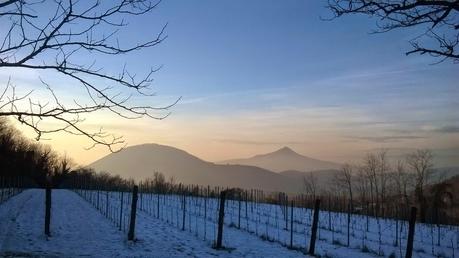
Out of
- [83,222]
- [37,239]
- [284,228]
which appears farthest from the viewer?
[284,228]

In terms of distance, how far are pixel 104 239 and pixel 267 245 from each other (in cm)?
529

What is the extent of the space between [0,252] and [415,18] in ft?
34.0

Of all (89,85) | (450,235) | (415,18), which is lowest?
(450,235)

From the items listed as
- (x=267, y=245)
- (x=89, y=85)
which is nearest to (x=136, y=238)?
(x=267, y=245)

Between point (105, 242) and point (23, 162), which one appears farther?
point (23, 162)

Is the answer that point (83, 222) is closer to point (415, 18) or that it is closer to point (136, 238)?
point (136, 238)

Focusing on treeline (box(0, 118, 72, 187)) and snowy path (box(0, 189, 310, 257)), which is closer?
snowy path (box(0, 189, 310, 257))

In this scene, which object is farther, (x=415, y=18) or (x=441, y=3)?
(x=415, y=18)

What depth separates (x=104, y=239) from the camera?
16.3m

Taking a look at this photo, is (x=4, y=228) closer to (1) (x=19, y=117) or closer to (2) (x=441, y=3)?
(1) (x=19, y=117)

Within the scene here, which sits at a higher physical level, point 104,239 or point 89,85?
point 89,85

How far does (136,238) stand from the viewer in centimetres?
1678

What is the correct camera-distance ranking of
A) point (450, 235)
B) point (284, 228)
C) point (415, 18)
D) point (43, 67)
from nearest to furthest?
point (43, 67) < point (415, 18) < point (284, 228) < point (450, 235)

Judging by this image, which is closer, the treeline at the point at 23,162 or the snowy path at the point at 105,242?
the snowy path at the point at 105,242
